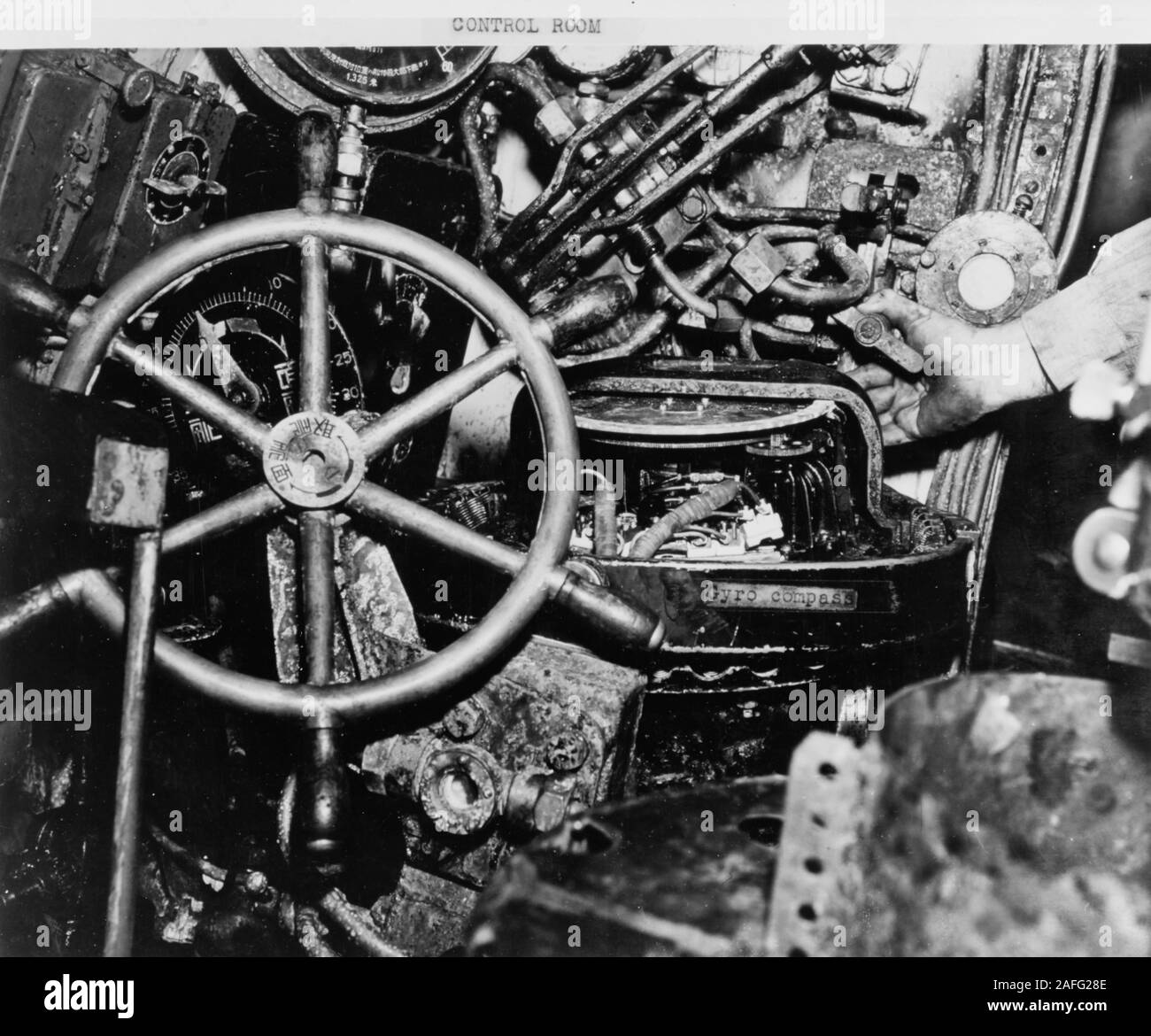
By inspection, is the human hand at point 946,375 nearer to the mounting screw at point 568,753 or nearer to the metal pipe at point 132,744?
the mounting screw at point 568,753

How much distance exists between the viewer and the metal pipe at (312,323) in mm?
1465

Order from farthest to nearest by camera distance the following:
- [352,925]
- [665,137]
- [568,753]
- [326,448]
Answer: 1. [665,137]
2. [352,925]
3. [568,753]
4. [326,448]

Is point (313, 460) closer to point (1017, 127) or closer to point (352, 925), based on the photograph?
point (352, 925)

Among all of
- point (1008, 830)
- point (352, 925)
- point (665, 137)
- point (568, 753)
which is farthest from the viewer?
point (665, 137)

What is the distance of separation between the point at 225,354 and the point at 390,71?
756 millimetres

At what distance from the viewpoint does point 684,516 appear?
1776mm

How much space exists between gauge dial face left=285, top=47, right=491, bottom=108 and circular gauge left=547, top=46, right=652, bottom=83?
0.19 meters

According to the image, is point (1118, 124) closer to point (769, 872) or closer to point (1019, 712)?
point (1019, 712)

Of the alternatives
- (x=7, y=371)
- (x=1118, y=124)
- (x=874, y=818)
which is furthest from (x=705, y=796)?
(x=1118, y=124)

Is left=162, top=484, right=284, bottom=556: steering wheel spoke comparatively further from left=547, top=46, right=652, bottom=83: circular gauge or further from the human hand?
left=547, top=46, right=652, bottom=83: circular gauge

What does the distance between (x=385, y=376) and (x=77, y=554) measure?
2.77 feet

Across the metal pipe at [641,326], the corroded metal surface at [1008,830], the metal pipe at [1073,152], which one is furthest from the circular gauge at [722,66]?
the corroded metal surface at [1008,830]

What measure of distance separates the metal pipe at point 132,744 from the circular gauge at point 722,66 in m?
1.70

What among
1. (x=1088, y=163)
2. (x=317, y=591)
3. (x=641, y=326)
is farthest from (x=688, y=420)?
(x=1088, y=163)
